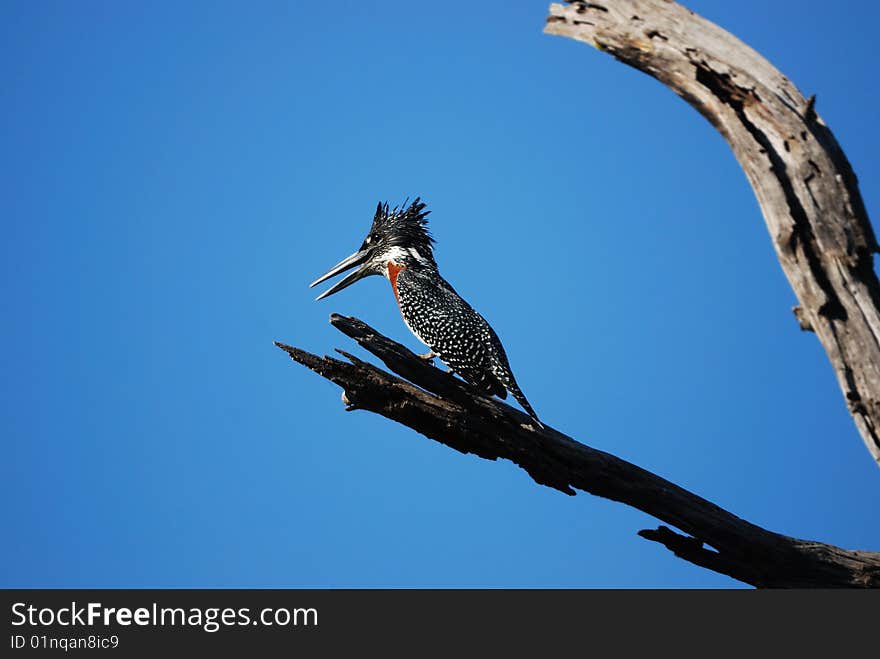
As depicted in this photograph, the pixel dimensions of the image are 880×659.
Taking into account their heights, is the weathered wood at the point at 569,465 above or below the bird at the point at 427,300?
below

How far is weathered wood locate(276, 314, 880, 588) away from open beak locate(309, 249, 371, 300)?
2437mm

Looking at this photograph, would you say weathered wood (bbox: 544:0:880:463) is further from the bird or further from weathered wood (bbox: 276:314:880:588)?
the bird

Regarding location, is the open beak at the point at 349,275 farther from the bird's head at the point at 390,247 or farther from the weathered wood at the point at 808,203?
the weathered wood at the point at 808,203

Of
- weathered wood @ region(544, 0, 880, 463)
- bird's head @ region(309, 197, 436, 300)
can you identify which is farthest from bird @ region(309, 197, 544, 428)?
weathered wood @ region(544, 0, 880, 463)

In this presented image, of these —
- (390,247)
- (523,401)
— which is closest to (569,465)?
(523,401)

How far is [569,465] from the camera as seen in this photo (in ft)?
16.7

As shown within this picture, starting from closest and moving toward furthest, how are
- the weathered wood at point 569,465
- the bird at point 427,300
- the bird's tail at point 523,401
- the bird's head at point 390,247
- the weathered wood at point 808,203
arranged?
the weathered wood at point 808,203 < the weathered wood at point 569,465 < the bird's tail at point 523,401 < the bird at point 427,300 < the bird's head at point 390,247

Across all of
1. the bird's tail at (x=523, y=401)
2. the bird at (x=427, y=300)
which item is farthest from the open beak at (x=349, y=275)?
the bird's tail at (x=523, y=401)


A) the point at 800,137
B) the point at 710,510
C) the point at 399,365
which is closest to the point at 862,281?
the point at 800,137

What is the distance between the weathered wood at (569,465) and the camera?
4812 mm

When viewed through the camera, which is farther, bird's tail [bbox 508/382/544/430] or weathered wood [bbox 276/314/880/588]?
bird's tail [bbox 508/382/544/430]

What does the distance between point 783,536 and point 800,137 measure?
242 cm

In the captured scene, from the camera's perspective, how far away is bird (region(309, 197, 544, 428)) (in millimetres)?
6082
